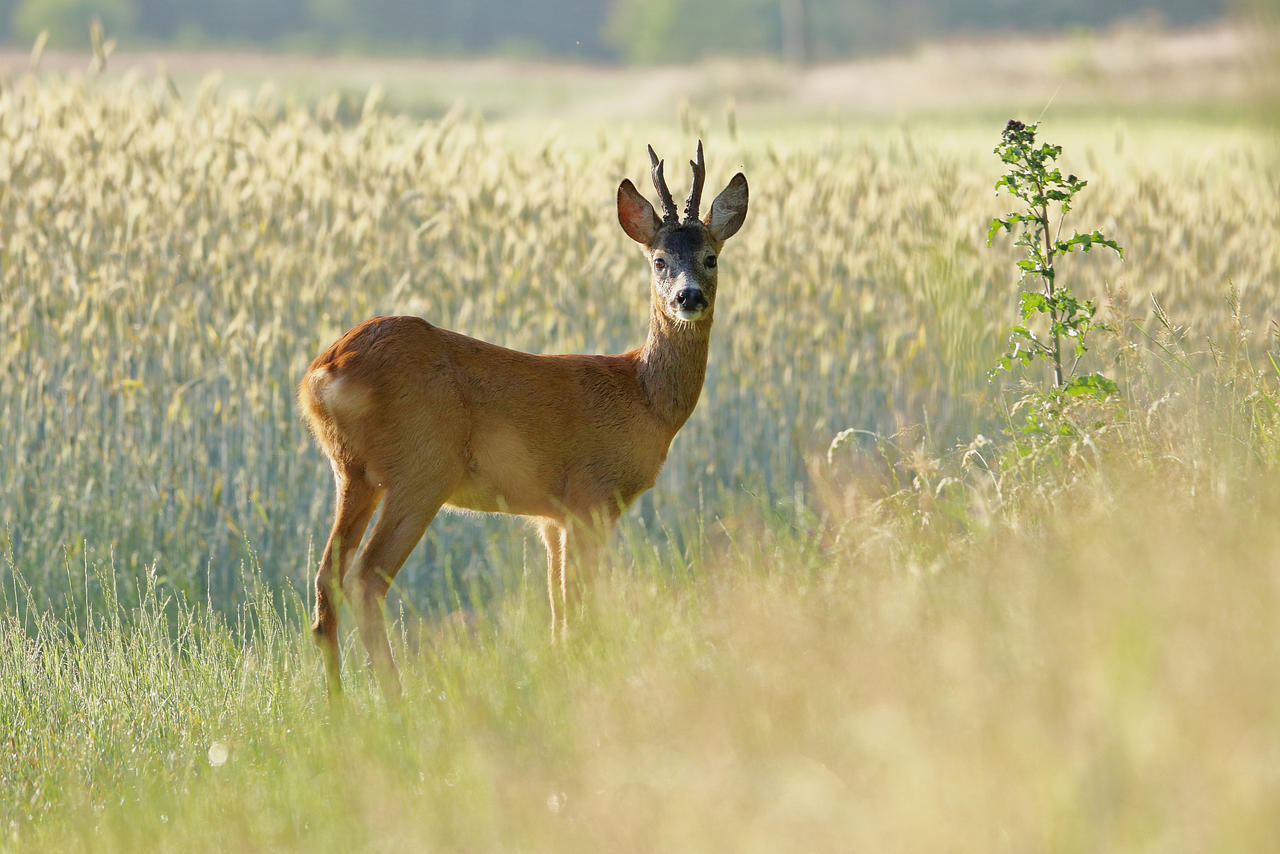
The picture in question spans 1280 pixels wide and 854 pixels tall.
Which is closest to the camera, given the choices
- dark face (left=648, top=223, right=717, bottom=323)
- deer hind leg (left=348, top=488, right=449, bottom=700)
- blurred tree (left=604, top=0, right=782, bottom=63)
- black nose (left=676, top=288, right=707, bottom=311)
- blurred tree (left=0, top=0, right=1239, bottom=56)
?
deer hind leg (left=348, top=488, right=449, bottom=700)

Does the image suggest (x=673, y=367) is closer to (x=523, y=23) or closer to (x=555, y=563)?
(x=555, y=563)

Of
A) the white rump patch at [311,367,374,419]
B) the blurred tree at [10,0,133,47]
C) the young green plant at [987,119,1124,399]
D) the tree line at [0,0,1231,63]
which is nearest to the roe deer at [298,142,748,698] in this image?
the white rump patch at [311,367,374,419]

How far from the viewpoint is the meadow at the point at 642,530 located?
3027 millimetres

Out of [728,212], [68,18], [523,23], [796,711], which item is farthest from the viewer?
[523,23]

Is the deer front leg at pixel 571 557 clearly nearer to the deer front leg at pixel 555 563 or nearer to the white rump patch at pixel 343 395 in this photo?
the deer front leg at pixel 555 563

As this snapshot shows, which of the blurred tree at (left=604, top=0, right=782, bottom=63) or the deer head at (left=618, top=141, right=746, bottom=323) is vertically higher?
the blurred tree at (left=604, top=0, right=782, bottom=63)

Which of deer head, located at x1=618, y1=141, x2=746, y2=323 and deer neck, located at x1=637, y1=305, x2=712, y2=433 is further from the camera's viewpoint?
deer neck, located at x1=637, y1=305, x2=712, y2=433

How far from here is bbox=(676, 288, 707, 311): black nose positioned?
5.55 m

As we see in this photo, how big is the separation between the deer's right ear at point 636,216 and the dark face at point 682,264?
60mm

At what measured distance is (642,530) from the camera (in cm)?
818

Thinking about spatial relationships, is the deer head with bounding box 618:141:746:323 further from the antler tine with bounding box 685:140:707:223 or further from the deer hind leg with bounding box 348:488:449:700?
the deer hind leg with bounding box 348:488:449:700

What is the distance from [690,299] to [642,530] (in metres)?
2.83

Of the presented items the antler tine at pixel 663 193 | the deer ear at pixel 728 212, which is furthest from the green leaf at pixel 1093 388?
the antler tine at pixel 663 193

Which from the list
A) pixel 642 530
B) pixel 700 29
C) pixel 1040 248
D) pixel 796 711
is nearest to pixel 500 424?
pixel 1040 248
